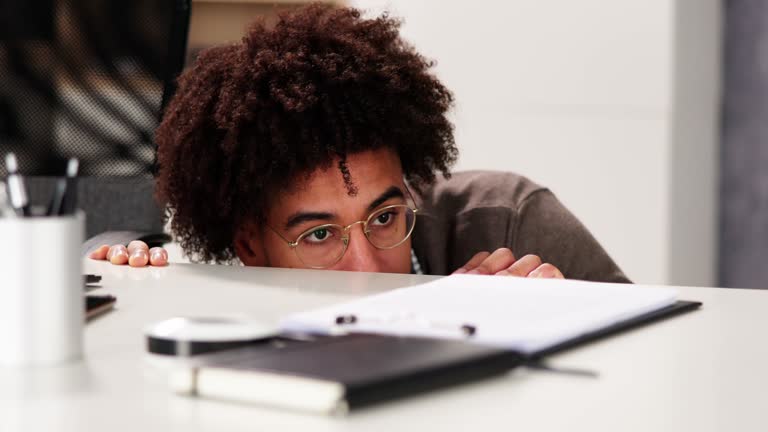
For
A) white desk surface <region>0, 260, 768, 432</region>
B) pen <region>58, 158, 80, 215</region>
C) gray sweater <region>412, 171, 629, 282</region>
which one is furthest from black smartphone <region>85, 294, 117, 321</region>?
gray sweater <region>412, 171, 629, 282</region>

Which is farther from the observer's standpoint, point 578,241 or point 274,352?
point 578,241

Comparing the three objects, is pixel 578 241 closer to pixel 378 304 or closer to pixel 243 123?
pixel 243 123

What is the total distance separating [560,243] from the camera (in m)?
1.63

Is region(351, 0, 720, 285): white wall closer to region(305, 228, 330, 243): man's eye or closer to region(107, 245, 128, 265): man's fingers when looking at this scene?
region(305, 228, 330, 243): man's eye

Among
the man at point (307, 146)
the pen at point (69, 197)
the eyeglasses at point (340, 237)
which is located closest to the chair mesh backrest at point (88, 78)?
the man at point (307, 146)

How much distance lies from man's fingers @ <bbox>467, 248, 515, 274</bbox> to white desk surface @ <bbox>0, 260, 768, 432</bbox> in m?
0.48

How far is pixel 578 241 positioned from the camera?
1.64 meters

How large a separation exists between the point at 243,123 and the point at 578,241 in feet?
2.03

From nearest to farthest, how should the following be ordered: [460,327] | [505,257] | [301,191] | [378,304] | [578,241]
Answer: [460,327], [378,304], [505,257], [301,191], [578,241]

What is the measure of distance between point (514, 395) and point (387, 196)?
34.0 inches

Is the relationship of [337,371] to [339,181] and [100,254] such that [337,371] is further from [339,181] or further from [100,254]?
[339,181]

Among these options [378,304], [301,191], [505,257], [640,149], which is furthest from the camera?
[640,149]

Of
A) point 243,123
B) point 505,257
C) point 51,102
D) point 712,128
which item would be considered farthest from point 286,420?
point 712,128

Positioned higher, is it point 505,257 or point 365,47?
point 365,47
